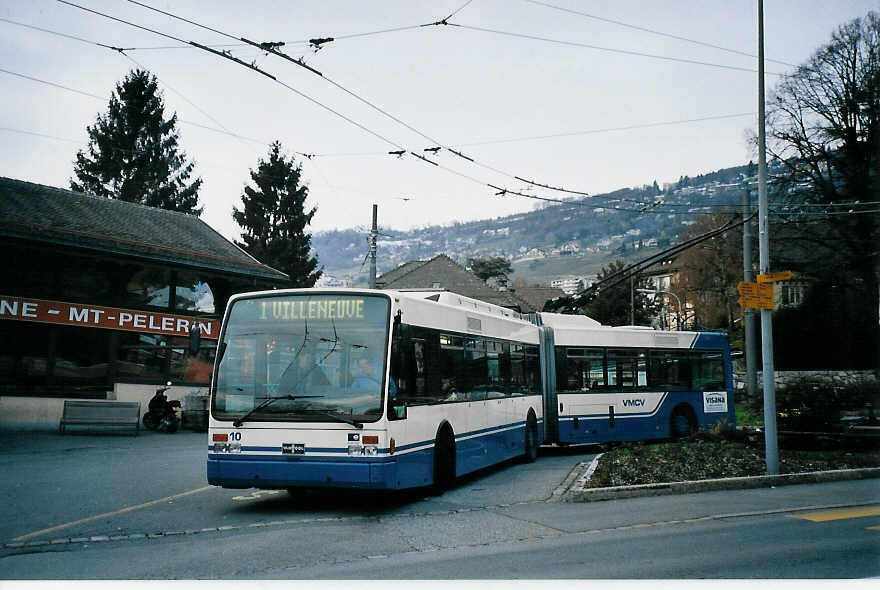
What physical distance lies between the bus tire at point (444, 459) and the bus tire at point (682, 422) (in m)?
10.3

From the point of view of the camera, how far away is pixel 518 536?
9336 millimetres

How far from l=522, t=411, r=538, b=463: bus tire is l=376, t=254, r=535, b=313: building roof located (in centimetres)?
5323

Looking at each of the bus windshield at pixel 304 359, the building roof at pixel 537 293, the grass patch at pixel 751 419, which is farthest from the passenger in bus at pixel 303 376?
the building roof at pixel 537 293

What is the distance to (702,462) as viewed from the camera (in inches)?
611

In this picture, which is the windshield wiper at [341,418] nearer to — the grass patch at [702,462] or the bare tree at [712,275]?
the grass patch at [702,462]

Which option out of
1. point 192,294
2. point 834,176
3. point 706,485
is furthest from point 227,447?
point 834,176

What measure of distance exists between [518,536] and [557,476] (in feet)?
20.0

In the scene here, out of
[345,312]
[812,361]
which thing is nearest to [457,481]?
[345,312]

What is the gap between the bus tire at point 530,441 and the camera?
17.8 m

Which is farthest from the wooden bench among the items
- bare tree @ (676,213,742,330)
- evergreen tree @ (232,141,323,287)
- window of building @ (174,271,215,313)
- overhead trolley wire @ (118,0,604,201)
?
bare tree @ (676,213,742,330)

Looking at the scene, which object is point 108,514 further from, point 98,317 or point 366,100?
point 98,317

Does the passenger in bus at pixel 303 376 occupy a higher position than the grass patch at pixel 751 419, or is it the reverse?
the passenger in bus at pixel 303 376

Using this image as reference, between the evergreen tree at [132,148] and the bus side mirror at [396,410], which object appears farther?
the evergreen tree at [132,148]

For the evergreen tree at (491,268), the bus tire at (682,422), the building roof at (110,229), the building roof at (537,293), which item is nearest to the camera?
the bus tire at (682,422)
